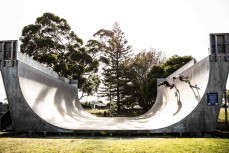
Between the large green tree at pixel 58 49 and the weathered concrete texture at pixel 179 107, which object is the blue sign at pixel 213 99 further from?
the large green tree at pixel 58 49

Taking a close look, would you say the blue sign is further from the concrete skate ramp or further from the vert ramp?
the concrete skate ramp

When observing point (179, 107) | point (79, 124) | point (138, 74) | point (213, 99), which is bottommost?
point (79, 124)

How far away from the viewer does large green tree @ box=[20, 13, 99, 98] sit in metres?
31.1

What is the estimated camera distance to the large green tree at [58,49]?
3114 cm

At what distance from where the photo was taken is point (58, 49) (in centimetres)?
3438

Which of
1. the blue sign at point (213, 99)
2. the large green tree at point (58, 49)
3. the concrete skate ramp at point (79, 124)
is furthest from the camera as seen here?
the large green tree at point (58, 49)

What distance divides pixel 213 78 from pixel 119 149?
6914mm

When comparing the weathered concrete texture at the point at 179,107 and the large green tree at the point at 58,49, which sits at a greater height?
the large green tree at the point at 58,49

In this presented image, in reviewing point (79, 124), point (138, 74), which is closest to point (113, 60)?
point (138, 74)

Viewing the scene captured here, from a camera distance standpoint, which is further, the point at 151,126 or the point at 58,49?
the point at 58,49

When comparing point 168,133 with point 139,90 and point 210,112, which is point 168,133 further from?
point 139,90

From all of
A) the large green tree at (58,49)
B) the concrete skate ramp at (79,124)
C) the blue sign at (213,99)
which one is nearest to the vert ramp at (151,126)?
the concrete skate ramp at (79,124)

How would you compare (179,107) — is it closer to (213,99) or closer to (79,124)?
(213,99)

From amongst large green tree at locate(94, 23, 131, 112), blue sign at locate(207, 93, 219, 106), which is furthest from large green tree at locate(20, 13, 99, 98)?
blue sign at locate(207, 93, 219, 106)
